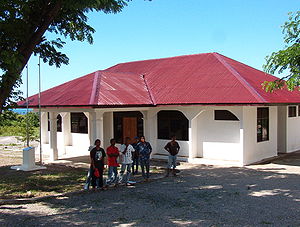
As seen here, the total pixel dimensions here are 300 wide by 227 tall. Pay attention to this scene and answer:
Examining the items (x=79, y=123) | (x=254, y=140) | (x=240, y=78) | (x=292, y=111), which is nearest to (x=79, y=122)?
(x=79, y=123)

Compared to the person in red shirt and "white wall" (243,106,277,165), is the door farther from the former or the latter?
the person in red shirt

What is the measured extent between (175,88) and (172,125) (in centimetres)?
183

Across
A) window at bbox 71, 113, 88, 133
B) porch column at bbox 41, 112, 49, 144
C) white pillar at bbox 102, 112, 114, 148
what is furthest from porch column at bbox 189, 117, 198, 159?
porch column at bbox 41, 112, 49, 144

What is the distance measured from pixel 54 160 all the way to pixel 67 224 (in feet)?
33.9

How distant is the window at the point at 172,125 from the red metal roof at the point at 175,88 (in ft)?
3.38

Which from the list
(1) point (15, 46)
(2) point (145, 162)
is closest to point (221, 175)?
(2) point (145, 162)

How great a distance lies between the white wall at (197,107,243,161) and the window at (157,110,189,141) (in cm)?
77

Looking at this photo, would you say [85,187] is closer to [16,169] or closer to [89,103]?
[89,103]

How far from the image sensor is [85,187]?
32.5ft

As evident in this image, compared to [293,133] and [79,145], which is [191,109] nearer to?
[293,133]

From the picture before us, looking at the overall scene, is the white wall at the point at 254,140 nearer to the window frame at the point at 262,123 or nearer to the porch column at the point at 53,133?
the window frame at the point at 262,123

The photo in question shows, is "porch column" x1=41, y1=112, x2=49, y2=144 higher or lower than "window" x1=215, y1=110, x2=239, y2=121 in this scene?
lower

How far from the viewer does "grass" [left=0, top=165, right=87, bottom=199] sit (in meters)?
9.91

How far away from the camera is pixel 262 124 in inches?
628
